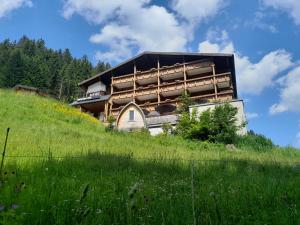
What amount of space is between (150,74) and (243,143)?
868 inches

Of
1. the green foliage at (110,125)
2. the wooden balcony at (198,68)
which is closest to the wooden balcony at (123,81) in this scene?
the wooden balcony at (198,68)

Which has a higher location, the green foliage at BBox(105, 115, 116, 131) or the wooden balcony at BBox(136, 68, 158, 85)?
the wooden balcony at BBox(136, 68, 158, 85)

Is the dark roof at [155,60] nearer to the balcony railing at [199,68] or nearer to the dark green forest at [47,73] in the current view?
the balcony railing at [199,68]

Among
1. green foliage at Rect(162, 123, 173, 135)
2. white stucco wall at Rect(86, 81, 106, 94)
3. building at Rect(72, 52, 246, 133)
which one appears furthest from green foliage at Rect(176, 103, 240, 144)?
white stucco wall at Rect(86, 81, 106, 94)

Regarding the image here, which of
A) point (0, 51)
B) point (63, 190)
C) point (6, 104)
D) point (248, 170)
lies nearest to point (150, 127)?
point (6, 104)

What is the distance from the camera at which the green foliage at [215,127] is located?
24875mm

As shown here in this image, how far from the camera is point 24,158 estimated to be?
8.91m

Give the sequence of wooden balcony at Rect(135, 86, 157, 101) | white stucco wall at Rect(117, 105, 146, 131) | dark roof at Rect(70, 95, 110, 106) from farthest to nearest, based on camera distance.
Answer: dark roof at Rect(70, 95, 110, 106) → wooden balcony at Rect(135, 86, 157, 101) → white stucco wall at Rect(117, 105, 146, 131)

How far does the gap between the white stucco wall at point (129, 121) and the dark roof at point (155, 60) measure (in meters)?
10.5

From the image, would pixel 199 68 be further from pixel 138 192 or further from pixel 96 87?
pixel 138 192

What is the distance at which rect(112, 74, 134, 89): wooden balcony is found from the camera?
46500mm

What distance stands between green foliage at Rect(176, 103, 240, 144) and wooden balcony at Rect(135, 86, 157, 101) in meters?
17.6

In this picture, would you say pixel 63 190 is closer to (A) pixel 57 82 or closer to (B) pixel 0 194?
(B) pixel 0 194

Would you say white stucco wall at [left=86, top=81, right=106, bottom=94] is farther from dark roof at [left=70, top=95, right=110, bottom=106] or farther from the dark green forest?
the dark green forest
